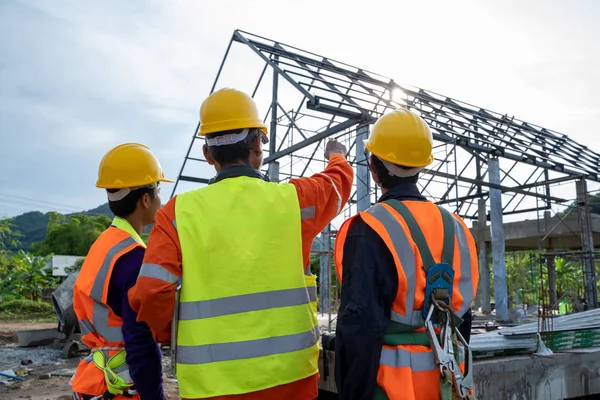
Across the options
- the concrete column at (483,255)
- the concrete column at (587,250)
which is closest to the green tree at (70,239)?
the concrete column at (483,255)

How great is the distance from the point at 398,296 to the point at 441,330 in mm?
201

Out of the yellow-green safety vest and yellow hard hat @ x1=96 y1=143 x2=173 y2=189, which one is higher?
yellow hard hat @ x1=96 y1=143 x2=173 y2=189

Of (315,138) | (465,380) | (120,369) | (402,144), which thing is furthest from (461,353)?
(315,138)

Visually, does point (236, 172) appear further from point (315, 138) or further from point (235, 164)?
point (315, 138)

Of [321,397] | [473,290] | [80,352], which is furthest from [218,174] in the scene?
[80,352]

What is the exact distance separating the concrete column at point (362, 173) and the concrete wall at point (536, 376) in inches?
246

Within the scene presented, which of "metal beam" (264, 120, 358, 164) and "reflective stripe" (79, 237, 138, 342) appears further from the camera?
"metal beam" (264, 120, 358, 164)

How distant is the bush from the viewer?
18.8 m

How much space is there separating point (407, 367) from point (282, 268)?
0.57 m

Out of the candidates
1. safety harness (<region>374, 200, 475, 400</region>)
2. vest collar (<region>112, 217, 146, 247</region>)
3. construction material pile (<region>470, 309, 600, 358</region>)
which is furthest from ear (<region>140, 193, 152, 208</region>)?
construction material pile (<region>470, 309, 600, 358</region>)

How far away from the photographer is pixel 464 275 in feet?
6.27

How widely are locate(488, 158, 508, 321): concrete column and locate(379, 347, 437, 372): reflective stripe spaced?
11.0 meters

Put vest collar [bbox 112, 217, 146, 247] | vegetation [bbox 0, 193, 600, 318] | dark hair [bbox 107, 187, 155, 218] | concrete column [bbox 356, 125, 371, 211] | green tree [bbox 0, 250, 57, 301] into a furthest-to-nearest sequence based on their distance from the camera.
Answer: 1. green tree [bbox 0, 250, 57, 301]
2. vegetation [bbox 0, 193, 600, 318]
3. concrete column [bbox 356, 125, 371, 211]
4. dark hair [bbox 107, 187, 155, 218]
5. vest collar [bbox 112, 217, 146, 247]

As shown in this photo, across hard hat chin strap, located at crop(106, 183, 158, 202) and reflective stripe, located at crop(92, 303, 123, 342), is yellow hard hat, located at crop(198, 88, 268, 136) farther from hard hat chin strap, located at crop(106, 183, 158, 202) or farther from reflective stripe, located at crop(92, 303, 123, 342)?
reflective stripe, located at crop(92, 303, 123, 342)
